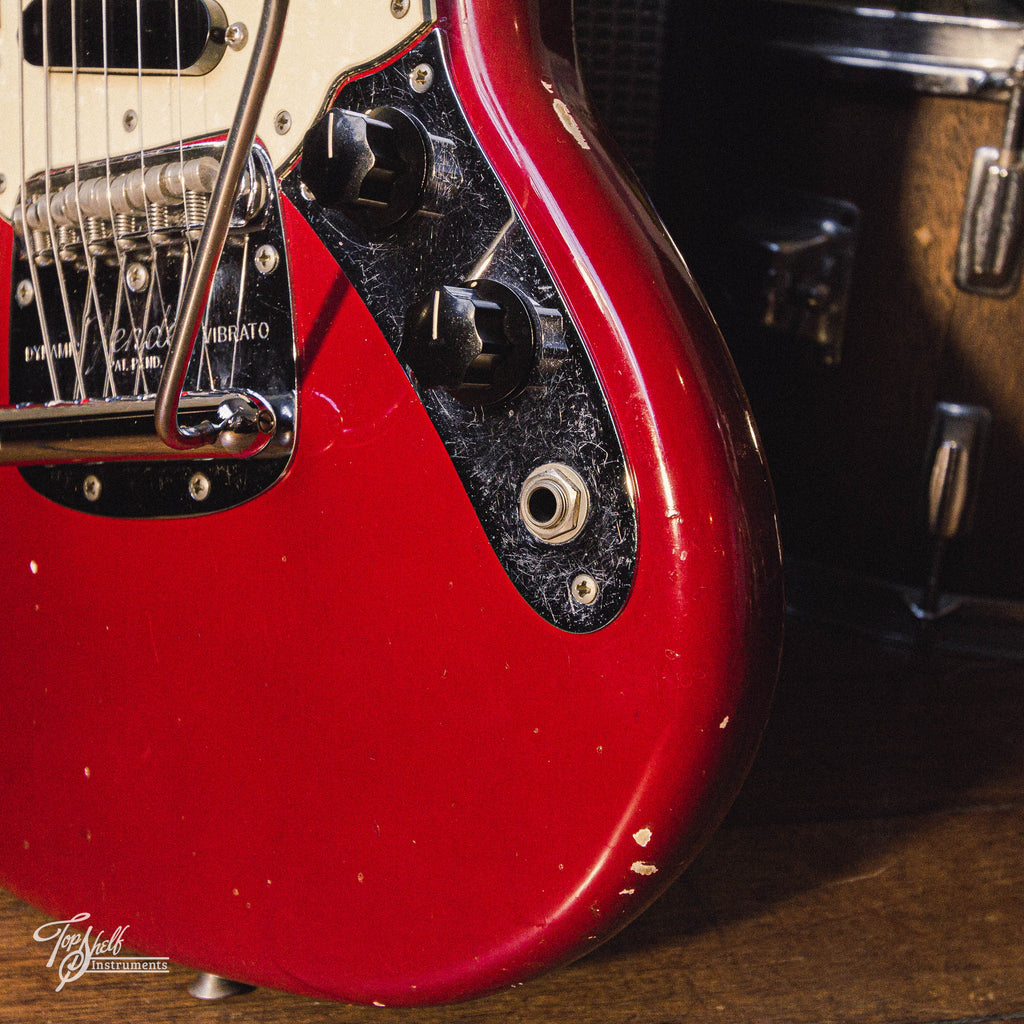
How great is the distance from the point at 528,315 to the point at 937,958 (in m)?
0.36

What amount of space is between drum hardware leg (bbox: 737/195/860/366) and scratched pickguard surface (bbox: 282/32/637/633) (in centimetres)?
52

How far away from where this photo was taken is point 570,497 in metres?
0.34

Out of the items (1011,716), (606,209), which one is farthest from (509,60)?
(1011,716)

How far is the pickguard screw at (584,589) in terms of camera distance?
332mm

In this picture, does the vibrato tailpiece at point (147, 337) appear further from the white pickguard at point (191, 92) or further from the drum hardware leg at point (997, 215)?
the drum hardware leg at point (997, 215)

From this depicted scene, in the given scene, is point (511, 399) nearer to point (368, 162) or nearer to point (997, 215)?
point (368, 162)

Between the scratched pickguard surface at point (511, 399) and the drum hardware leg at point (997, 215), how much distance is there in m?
0.53

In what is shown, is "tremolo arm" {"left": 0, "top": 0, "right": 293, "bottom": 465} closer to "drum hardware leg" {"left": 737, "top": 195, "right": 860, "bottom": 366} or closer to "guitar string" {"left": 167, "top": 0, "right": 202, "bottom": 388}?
"guitar string" {"left": 167, "top": 0, "right": 202, "bottom": 388}

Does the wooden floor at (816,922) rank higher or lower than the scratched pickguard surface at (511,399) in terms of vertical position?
lower

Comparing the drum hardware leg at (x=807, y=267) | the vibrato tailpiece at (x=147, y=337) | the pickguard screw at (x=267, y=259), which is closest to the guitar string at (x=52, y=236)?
the vibrato tailpiece at (x=147, y=337)

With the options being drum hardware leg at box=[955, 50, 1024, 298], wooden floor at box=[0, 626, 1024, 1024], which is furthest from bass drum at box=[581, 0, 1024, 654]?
wooden floor at box=[0, 626, 1024, 1024]

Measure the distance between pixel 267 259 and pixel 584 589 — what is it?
0.18 m

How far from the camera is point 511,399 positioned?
0.35 m

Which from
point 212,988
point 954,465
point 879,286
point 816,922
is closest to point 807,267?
point 879,286
